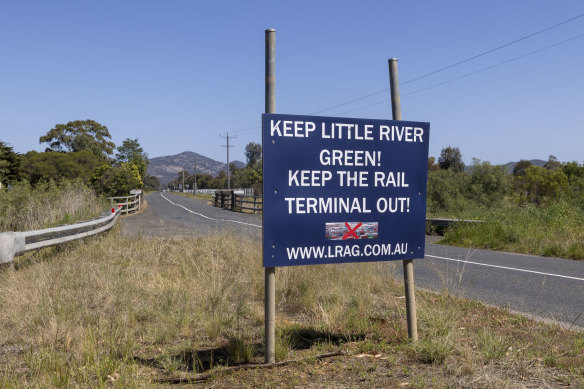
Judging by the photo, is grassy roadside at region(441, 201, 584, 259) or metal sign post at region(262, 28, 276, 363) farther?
grassy roadside at region(441, 201, 584, 259)

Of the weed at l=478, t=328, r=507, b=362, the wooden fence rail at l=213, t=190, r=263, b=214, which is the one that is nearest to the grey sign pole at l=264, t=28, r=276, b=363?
the weed at l=478, t=328, r=507, b=362

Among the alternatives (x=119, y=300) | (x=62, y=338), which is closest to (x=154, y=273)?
(x=119, y=300)

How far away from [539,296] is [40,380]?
6664 millimetres

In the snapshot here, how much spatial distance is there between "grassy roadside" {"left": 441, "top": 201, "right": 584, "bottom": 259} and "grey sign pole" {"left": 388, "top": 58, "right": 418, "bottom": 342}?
28.9 ft

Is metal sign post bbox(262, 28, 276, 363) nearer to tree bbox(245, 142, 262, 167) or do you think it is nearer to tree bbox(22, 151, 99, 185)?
tree bbox(22, 151, 99, 185)

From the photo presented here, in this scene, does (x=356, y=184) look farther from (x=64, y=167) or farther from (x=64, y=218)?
(x=64, y=167)

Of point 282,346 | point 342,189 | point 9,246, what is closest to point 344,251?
point 342,189

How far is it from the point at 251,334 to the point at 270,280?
3.46 ft

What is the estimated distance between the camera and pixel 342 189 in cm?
453

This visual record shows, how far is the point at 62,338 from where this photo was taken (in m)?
4.64

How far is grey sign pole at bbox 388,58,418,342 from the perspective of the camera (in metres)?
4.66

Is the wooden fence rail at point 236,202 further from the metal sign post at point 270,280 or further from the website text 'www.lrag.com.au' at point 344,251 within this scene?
the metal sign post at point 270,280

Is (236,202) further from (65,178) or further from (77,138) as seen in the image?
(77,138)

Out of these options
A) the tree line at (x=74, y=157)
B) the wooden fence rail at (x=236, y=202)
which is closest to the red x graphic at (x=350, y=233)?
the wooden fence rail at (x=236, y=202)
